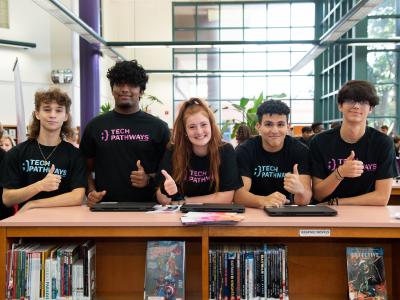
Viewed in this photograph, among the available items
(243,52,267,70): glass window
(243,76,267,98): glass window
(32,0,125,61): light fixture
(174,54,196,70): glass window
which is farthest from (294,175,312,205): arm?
(174,54,196,70): glass window

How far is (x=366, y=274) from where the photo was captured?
1950mm

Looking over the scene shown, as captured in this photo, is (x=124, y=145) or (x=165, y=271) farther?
(x=124, y=145)

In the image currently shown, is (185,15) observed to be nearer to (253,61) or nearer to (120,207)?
(253,61)

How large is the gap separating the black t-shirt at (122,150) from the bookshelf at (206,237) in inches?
16.3

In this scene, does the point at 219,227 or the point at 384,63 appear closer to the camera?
the point at 219,227

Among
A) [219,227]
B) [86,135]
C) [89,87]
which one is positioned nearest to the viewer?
[219,227]

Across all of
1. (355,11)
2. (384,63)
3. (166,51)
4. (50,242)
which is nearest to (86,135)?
(50,242)

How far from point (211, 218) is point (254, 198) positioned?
0.48 m

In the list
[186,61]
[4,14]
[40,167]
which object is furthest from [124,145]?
[186,61]

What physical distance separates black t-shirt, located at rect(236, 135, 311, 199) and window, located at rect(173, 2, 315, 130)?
1233 cm

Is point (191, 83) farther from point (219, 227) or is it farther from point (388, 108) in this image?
point (219, 227)

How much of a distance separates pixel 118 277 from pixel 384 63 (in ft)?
33.7

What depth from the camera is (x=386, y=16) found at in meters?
10.5

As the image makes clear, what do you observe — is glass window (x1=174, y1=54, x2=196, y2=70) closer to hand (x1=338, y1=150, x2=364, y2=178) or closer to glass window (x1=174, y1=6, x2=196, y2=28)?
glass window (x1=174, y1=6, x2=196, y2=28)
